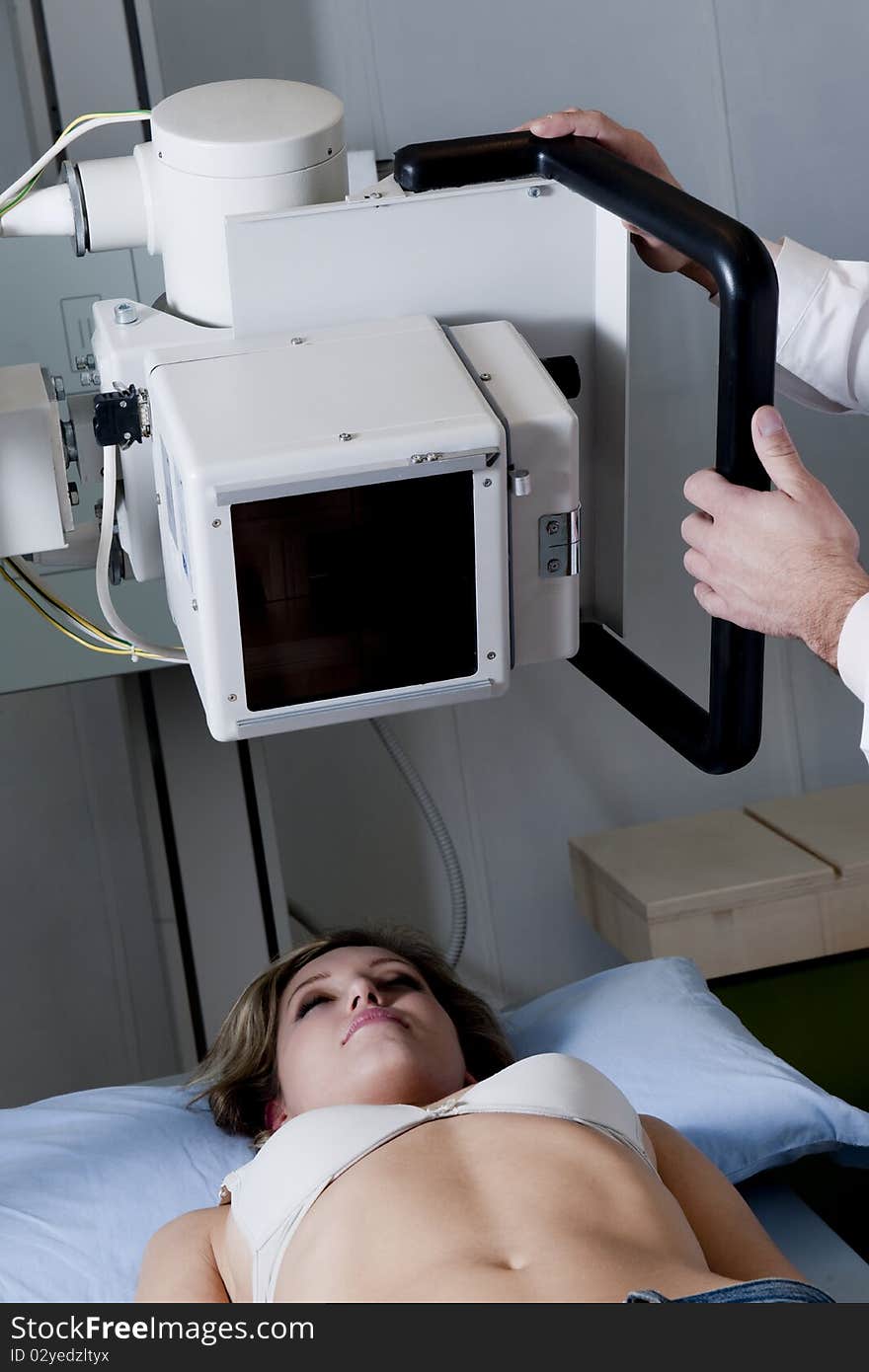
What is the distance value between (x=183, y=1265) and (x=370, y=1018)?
1.17 feet

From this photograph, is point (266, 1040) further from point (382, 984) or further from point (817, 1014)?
point (817, 1014)

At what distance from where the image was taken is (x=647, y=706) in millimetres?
1220

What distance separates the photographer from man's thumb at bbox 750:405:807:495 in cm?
103

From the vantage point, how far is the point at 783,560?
1.17 m

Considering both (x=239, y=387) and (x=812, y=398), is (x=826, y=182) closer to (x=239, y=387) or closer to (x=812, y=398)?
(x=812, y=398)

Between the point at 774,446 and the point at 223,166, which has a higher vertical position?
the point at 223,166

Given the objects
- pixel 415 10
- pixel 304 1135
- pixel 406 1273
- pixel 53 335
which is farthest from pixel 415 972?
pixel 415 10

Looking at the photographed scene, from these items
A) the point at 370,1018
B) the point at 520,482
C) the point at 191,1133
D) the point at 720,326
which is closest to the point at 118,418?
the point at 520,482

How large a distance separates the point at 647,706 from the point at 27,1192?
114 cm

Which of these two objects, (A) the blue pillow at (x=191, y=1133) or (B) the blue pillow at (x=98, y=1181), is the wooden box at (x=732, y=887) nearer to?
(A) the blue pillow at (x=191, y=1133)

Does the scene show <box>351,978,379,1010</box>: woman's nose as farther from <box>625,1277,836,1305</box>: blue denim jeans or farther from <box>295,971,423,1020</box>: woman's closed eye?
<box>625,1277,836,1305</box>: blue denim jeans

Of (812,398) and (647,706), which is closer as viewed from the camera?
(647,706)

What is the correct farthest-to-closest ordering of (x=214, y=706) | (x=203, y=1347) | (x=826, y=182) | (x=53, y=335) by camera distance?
(x=826, y=182) < (x=53, y=335) < (x=203, y=1347) < (x=214, y=706)

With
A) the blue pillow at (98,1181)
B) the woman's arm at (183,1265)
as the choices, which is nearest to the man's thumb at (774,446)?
the woman's arm at (183,1265)
